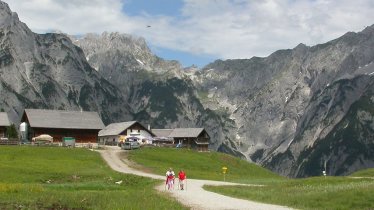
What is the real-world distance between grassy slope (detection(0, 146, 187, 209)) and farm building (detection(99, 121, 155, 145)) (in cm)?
4964

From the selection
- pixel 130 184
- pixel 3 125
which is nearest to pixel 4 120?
pixel 3 125

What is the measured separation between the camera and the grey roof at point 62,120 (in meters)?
133

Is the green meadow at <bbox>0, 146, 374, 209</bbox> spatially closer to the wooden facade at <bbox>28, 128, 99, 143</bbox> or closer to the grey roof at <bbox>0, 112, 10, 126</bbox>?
the wooden facade at <bbox>28, 128, 99, 143</bbox>

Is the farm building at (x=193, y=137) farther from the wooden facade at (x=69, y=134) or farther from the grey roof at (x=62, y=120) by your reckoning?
the grey roof at (x=62, y=120)

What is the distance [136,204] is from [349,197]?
16052 mm

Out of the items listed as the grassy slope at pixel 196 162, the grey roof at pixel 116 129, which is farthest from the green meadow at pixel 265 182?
the grey roof at pixel 116 129

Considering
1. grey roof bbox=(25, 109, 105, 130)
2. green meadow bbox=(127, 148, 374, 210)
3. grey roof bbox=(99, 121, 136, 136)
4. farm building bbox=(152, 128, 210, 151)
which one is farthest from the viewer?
farm building bbox=(152, 128, 210, 151)

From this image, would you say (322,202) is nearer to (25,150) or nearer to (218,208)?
(218,208)

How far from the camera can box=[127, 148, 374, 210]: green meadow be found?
37.9 m

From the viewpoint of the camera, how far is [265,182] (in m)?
73.4

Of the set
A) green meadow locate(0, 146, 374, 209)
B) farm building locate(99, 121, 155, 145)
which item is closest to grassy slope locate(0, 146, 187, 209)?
green meadow locate(0, 146, 374, 209)

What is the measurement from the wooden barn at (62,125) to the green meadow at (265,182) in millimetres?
28897

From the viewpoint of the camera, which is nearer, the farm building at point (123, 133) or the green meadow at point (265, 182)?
the green meadow at point (265, 182)

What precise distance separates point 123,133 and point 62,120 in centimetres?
2454
